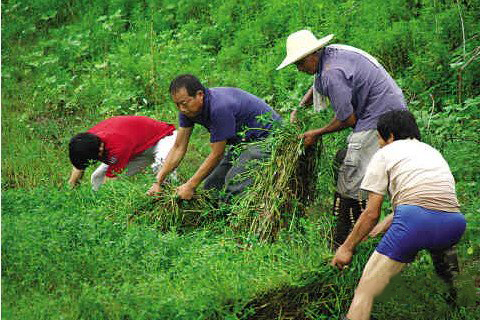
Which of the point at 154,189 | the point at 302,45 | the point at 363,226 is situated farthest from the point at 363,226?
the point at 154,189

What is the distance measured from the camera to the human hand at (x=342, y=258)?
5504 millimetres

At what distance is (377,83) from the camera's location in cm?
624

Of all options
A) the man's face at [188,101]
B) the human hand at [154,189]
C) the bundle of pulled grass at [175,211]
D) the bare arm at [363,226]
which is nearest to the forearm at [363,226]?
the bare arm at [363,226]

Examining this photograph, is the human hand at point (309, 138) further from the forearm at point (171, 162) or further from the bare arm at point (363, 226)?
the forearm at point (171, 162)

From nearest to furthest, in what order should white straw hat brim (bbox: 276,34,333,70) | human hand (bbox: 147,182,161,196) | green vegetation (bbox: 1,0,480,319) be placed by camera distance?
green vegetation (bbox: 1,0,480,319)
white straw hat brim (bbox: 276,34,333,70)
human hand (bbox: 147,182,161,196)

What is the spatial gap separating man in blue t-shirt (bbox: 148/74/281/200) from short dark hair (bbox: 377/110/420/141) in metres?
1.31

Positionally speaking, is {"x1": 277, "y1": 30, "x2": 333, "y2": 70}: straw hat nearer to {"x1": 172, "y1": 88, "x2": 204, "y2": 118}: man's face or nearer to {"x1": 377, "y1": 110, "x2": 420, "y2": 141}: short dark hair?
{"x1": 172, "y1": 88, "x2": 204, "y2": 118}: man's face

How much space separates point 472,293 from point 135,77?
6871mm

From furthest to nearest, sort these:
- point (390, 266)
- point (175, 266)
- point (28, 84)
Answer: point (28, 84) → point (175, 266) → point (390, 266)

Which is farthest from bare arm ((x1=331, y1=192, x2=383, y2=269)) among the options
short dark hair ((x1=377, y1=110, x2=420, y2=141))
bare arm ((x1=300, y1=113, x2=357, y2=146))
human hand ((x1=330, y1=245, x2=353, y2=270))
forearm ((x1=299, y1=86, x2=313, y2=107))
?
forearm ((x1=299, y1=86, x2=313, y2=107))

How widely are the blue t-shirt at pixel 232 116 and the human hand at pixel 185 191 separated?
18.8 inches

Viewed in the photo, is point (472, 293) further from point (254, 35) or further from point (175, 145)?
point (254, 35)

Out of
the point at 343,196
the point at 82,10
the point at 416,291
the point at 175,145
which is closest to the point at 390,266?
the point at 416,291

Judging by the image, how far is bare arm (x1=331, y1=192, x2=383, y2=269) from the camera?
5215 millimetres
